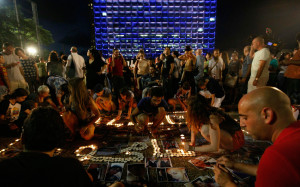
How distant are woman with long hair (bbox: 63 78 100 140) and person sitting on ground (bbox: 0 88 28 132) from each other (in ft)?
4.16

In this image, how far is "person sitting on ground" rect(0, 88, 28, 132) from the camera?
11.0ft

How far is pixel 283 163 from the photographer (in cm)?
80

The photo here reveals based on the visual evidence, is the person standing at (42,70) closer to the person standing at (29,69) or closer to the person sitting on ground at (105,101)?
the person standing at (29,69)

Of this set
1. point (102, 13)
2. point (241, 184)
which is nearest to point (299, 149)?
point (241, 184)

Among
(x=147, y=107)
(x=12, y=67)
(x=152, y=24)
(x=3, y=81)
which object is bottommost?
(x=147, y=107)

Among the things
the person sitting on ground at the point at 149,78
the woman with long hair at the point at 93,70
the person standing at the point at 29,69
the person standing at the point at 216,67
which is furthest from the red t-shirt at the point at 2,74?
the person standing at the point at 216,67

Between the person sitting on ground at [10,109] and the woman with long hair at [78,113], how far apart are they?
49.9 inches

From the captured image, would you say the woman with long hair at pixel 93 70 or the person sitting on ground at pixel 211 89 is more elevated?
the woman with long hair at pixel 93 70

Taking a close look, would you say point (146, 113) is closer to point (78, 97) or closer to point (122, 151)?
point (122, 151)

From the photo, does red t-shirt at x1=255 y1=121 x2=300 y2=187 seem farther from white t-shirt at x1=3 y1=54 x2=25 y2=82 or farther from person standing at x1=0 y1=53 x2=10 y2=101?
white t-shirt at x1=3 y1=54 x2=25 y2=82

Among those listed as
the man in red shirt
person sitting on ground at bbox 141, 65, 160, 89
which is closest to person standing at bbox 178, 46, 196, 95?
person sitting on ground at bbox 141, 65, 160, 89

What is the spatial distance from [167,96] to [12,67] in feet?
15.4

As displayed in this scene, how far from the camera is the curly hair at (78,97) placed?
306cm

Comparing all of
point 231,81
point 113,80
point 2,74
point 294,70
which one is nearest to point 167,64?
point 113,80
